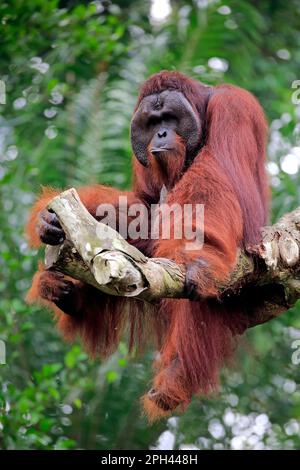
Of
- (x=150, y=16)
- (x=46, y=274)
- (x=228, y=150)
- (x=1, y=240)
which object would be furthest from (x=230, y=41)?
(x=46, y=274)

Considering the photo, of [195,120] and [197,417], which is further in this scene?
[197,417]

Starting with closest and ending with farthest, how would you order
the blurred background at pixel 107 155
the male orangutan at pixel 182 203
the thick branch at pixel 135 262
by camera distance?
the thick branch at pixel 135 262, the male orangutan at pixel 182 203, the blurred background at pixel 107 155

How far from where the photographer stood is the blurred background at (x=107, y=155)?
323 inches

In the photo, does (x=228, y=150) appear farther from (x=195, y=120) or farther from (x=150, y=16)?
(x=150, y=16)

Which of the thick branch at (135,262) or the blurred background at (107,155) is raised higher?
the thick branch at (135,262)

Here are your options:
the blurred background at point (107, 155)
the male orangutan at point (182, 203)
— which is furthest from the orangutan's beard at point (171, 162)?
the blurred background at point (107, 155)

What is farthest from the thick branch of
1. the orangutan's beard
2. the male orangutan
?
the orangutan's beard

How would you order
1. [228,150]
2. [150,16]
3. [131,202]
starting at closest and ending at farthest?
[228,150]
[131,202]
[150,16]

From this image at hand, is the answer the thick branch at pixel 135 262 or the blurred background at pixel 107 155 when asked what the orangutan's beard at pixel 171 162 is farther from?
the blurred background at pixel 107 155

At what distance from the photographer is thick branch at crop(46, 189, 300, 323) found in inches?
165

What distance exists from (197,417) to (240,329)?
12.0 ft

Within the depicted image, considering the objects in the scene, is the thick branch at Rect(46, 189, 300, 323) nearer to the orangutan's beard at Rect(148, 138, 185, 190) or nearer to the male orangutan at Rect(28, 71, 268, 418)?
the male orangutan at Rect(28, 71, 268, 418)

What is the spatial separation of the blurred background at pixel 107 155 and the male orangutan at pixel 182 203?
153 cm

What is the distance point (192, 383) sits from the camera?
5.62m
